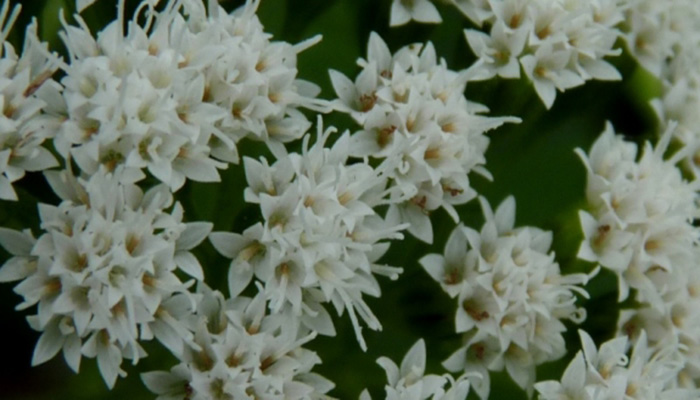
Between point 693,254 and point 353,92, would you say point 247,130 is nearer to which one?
point 353,92

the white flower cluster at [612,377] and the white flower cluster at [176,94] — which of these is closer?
the white flower cluster at [176,94]

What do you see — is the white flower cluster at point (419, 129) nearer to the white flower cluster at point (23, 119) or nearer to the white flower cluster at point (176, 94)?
the white flower cluster at point (176, 94)

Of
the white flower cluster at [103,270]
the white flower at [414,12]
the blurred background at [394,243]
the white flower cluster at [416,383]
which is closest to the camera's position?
the white flower cluster at [103,270]

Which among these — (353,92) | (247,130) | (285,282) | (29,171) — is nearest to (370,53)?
(353,92)

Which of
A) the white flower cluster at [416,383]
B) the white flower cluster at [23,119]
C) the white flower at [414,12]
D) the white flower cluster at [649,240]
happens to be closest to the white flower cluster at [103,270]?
the white flower cluster at [23,119]

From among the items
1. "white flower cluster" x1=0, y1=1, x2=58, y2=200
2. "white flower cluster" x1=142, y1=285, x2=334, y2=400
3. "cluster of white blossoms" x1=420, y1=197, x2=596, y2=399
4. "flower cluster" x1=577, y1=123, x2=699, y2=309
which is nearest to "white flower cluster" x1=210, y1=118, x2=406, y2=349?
"white flower cluster" x1=142, y1=285, x2=334, y2=400

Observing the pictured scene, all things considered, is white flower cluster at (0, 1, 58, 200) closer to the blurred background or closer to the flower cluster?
the blurred background

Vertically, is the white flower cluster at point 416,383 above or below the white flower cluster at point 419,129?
below
